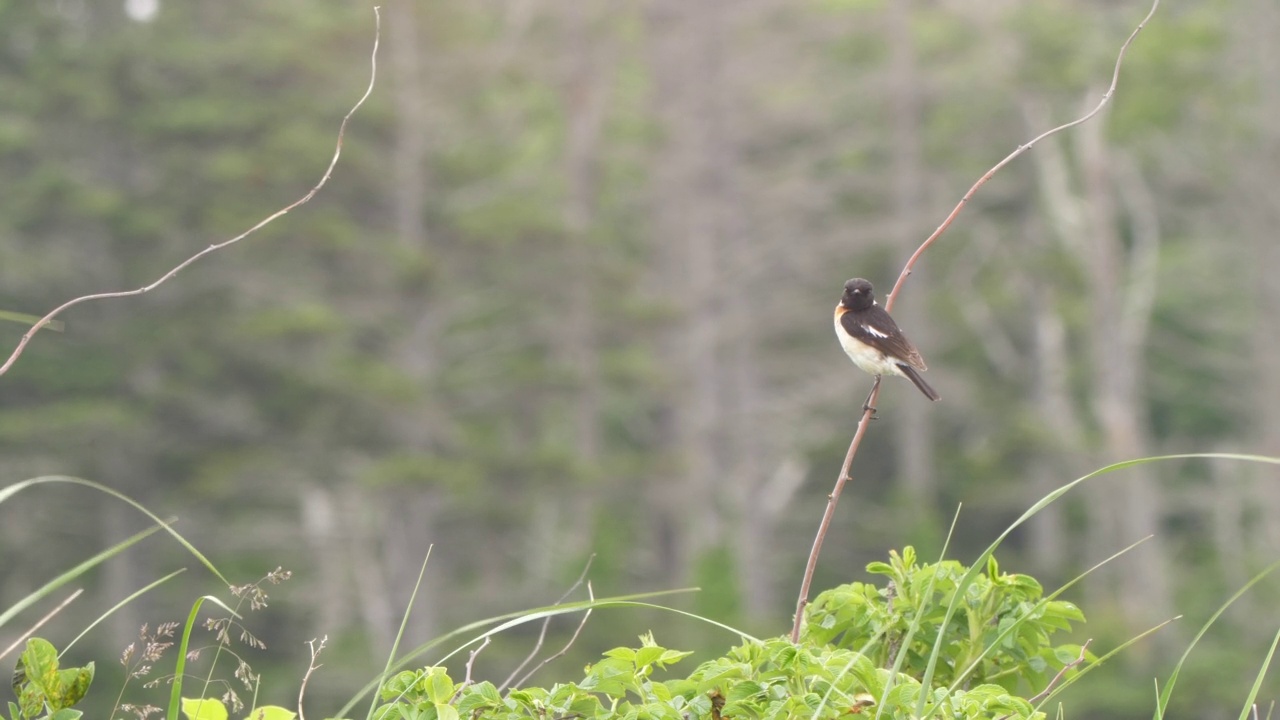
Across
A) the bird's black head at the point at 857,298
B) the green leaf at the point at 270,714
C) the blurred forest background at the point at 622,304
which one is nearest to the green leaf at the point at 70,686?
the green leaf at the point at 270,714

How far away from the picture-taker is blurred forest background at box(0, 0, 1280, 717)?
24516 millimetres

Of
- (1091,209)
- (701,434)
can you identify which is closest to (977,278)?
(1091,209)

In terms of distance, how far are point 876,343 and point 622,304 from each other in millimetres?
22577

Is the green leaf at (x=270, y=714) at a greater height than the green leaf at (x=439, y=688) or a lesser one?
lesser

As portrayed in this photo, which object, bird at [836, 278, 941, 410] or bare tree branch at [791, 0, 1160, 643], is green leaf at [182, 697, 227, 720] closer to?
bare tree branch at [791, 0, 1160, 643]

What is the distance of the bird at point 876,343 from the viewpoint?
5324mm

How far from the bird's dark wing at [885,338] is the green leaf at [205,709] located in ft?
10.6

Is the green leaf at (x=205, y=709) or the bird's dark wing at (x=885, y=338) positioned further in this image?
the bird's dark wing at (x=885, y=338)

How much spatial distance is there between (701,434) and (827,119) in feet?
27.2

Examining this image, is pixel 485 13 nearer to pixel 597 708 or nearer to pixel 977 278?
pixel 977 278

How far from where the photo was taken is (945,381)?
33.3 m

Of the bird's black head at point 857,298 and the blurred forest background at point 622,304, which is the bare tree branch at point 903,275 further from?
the blurred forest background at point 622,304

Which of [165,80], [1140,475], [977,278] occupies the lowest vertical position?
[1140,475]

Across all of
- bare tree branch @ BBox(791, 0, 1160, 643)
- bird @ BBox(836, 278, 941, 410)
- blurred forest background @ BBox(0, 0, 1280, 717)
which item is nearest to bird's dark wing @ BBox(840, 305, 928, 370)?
bird @ BBox(836, 278, 941, 410)
